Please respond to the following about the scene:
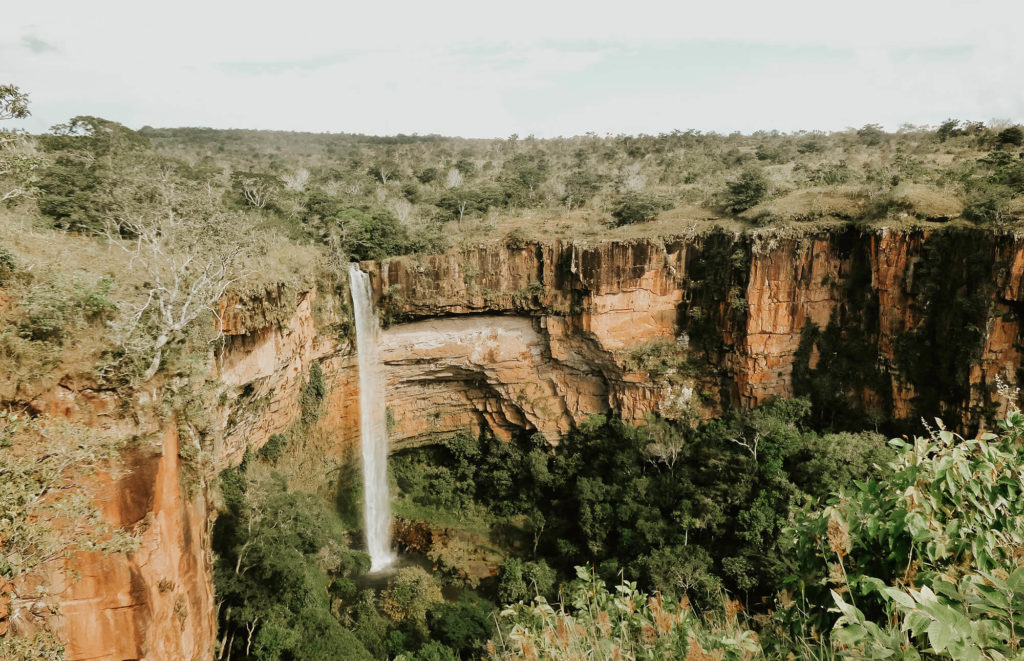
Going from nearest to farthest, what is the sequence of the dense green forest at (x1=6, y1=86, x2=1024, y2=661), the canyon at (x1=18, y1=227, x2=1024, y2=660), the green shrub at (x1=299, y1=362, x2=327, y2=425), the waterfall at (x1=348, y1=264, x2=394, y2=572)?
the dense green forest at (x1=6, y1=86, x2=1024, y2=661), the canyon at (x1=18, y1=227, x2=1024, y2=660), the green shrub at (x1=299, y1=362, x2=327, y2=425), the waterfall at (x1=348, y1=264, x2=394, y2=572)

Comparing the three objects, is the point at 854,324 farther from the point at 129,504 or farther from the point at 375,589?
the point at 129,504

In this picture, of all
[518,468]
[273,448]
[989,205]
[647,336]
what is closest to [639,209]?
[647,336]

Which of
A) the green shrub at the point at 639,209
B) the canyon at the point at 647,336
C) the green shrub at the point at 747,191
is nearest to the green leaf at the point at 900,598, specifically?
the canyon at the point at 647,336

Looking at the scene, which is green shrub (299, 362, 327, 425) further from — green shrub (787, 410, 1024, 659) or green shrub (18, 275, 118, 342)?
green shrub (787, 410, 1024, 659)

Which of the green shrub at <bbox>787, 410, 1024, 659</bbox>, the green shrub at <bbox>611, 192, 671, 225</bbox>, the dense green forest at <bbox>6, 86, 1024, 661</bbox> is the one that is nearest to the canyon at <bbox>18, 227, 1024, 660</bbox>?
the dense green forest at <bbox>6, 86, 1024, 661</bbox>

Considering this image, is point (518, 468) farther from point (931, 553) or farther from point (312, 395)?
point (931, 553)

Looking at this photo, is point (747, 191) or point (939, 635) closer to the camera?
point (939, 635)
